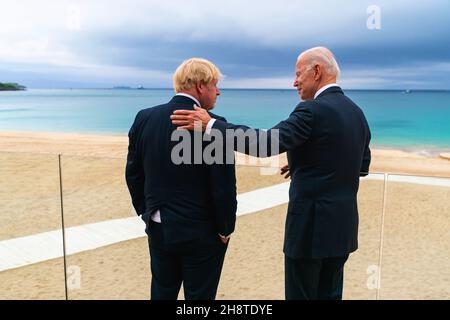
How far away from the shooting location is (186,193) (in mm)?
1840

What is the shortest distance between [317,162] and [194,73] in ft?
2.02

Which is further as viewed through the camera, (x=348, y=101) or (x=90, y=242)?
(x=90, y=242)

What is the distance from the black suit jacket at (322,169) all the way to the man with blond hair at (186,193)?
203 millimetres

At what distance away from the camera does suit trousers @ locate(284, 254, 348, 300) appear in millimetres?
1976

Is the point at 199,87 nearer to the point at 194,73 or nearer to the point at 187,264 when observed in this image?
the point at 194,73

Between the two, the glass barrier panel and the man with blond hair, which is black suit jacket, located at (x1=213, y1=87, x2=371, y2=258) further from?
the glass barrier panel

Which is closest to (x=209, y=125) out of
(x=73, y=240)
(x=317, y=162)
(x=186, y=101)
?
(x=186, y=101)

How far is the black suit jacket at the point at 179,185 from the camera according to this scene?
5.93 feet

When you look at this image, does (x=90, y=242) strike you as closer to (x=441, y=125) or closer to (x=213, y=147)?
(x=213, y=147)

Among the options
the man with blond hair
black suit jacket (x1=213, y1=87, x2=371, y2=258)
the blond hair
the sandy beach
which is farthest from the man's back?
the sandy beach

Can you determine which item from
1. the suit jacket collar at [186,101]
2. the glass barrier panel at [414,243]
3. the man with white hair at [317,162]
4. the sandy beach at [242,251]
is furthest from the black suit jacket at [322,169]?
the glass barrier panel at [414,243]
